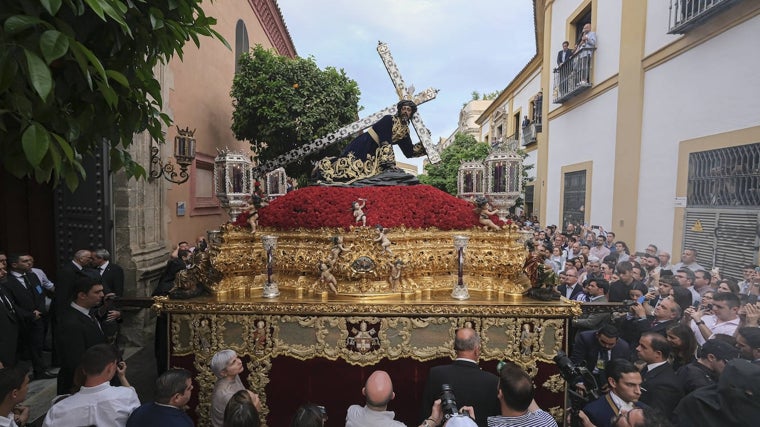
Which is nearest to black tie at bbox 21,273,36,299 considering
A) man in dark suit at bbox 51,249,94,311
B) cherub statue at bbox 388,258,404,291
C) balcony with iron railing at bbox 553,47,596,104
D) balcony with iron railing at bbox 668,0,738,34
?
man in dark suit at bbox 51,249,94,311

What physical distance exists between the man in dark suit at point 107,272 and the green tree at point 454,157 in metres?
15.6

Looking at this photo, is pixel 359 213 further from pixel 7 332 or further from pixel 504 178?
pixel 7 332

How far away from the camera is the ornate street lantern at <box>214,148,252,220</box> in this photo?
6016mm

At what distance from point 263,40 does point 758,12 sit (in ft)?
55.5

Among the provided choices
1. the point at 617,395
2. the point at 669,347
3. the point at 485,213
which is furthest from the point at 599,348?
the point at 485,213

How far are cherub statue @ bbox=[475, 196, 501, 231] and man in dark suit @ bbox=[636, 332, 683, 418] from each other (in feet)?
7.54

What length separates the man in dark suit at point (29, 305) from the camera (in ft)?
17.8

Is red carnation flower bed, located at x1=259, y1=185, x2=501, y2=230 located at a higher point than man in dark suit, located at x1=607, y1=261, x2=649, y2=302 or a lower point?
higher

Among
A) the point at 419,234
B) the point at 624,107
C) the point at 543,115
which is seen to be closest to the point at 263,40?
the point at 543,115

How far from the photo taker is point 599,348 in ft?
13.4

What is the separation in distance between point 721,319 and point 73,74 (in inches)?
222

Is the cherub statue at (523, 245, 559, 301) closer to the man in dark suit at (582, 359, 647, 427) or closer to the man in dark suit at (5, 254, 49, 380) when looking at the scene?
the man in dark suit at (582, 359, 647, 427)

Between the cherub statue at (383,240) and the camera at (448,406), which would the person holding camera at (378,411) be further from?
the cherub statue at (383,240)

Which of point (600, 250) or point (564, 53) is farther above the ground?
point (564, 53)
